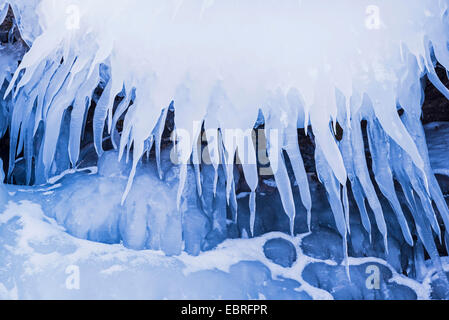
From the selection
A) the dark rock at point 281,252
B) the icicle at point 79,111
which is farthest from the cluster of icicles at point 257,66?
the dark rock at point 281,252

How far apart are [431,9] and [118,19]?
0.94m

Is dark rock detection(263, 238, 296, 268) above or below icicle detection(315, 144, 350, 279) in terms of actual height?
below

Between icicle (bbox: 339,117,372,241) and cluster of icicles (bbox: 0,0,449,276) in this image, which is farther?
icicle (bbox: 339,117,372,241)

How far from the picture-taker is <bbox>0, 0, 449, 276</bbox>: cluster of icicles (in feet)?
4.03

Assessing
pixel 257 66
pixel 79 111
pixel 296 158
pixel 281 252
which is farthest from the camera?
pixel 281 252

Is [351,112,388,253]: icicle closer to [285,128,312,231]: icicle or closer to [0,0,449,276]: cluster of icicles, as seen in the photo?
[0,0,449,276]: cluster of icicles

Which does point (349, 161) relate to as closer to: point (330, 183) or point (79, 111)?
point (330, 183)

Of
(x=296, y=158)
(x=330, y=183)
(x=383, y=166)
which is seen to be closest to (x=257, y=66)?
(x=296, y=158)

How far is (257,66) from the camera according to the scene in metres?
1.33

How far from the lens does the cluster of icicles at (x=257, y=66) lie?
4.03 feet

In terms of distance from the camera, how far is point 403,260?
1761 mm

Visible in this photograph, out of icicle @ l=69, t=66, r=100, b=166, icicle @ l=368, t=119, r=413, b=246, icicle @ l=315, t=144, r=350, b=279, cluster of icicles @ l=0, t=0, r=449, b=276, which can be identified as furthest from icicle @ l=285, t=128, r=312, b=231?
icicle @ l=69, t=66, r=100, b=166
